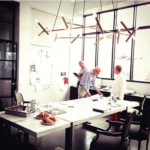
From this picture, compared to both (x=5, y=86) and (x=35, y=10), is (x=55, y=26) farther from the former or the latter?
(x=5, y=86)

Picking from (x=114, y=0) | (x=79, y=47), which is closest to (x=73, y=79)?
(x=79, y=47)

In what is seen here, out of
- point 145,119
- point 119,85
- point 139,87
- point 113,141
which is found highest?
point 119,85

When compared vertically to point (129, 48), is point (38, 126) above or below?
below

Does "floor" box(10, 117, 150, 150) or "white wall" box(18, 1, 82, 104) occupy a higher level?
"white wall" box(18, 1, 82, 104)

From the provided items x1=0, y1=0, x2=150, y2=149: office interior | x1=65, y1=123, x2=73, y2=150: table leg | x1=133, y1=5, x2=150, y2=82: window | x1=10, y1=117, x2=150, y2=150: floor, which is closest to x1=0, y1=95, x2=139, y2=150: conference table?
x1=65, y1=123, x2=73, y2=150: table leg

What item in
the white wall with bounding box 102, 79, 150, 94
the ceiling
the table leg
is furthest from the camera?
the ceiling

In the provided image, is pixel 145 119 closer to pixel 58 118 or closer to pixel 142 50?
pixel 58 118

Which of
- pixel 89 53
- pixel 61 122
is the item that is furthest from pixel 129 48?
pixel 61 122

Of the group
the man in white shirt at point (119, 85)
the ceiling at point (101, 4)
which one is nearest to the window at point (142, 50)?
the ceiling at point (101, 4)

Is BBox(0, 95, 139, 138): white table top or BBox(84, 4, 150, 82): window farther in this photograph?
BBox(84, 4, 150, 82): window

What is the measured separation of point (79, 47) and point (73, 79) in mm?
1230

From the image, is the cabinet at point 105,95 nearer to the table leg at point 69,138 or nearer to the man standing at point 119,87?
the man standing at point 119,87

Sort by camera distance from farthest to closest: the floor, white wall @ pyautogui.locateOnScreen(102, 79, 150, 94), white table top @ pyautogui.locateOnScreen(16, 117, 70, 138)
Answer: white wall @ pyautogui.locateOnScreen(102, 79, 150, 94) → the floor → white table top @ pyautogui.locateOnScreen(16, 117, 70, 138)

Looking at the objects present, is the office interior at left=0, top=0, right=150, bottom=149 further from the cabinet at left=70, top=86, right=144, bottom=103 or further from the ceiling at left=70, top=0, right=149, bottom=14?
the cabinet at left=70, top=86, right=144, bottom=103
